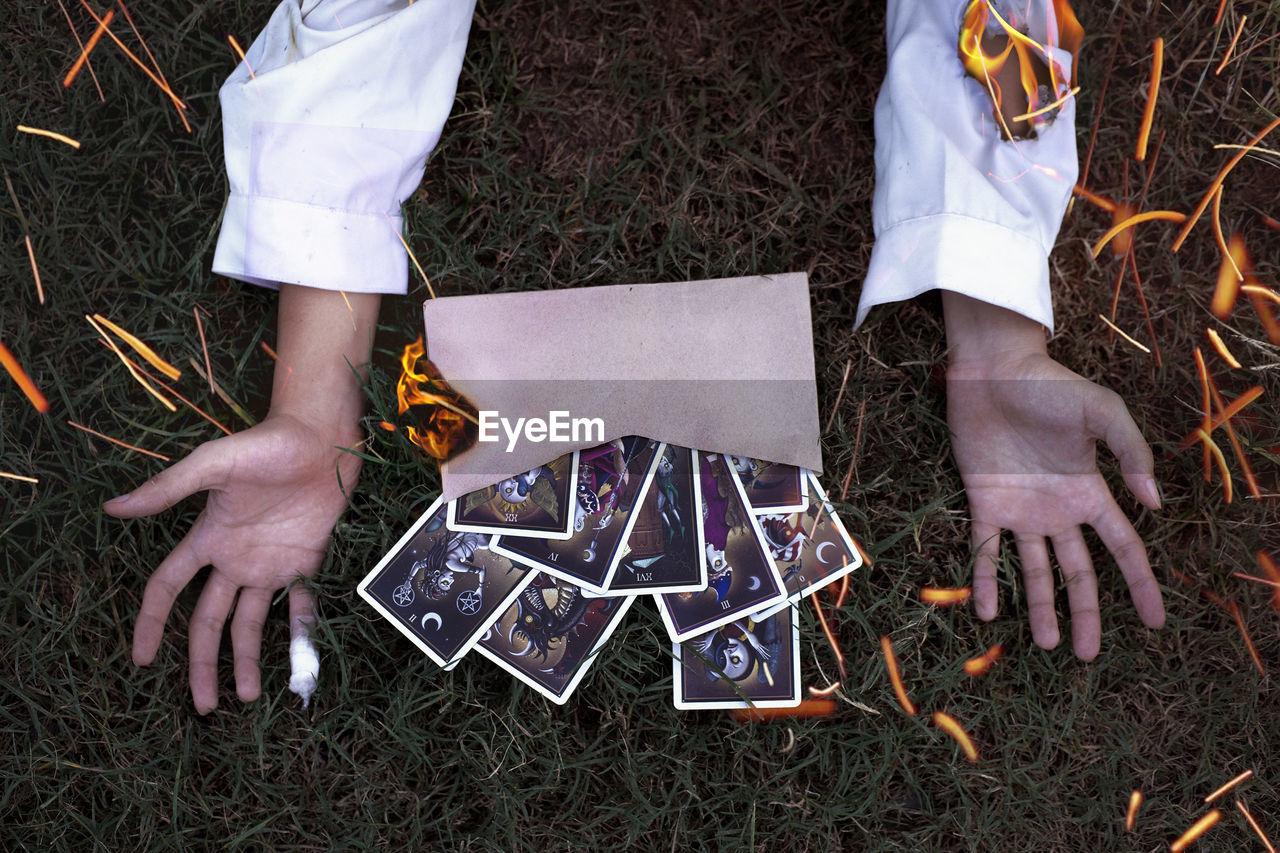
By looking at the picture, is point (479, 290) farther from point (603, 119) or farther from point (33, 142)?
point (33, 142)

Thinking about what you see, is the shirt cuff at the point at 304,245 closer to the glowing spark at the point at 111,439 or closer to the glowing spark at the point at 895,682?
the glowing spark at the point at 111,439

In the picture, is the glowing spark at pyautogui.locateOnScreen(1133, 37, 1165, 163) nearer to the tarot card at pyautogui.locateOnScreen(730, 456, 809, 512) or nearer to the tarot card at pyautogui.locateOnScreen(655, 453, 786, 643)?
the tarot card at pyautogui.locateOnScreen(730, 456, 809, 512)

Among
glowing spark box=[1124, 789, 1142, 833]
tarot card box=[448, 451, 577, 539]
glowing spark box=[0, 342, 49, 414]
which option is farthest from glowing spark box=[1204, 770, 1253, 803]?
glowing spark box=[0, 342, 49, 414]

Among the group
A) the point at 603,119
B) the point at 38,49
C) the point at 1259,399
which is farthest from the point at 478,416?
the point at 1259,399

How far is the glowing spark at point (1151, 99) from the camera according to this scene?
6.37ft

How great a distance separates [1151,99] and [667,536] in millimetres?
1518

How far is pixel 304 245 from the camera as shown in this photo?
1634 mm

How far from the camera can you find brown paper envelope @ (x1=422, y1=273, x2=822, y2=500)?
179cm

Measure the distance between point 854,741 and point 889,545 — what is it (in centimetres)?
43

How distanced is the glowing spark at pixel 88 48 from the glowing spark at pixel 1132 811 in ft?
9.54

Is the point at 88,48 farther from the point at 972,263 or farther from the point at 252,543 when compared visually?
the point at 972,263

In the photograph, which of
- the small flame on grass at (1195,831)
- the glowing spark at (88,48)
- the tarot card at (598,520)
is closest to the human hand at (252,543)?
the tarot card at (598,520)

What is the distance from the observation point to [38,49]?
1955mm

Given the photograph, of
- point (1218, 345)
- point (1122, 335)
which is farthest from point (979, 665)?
point (1218, 345)
